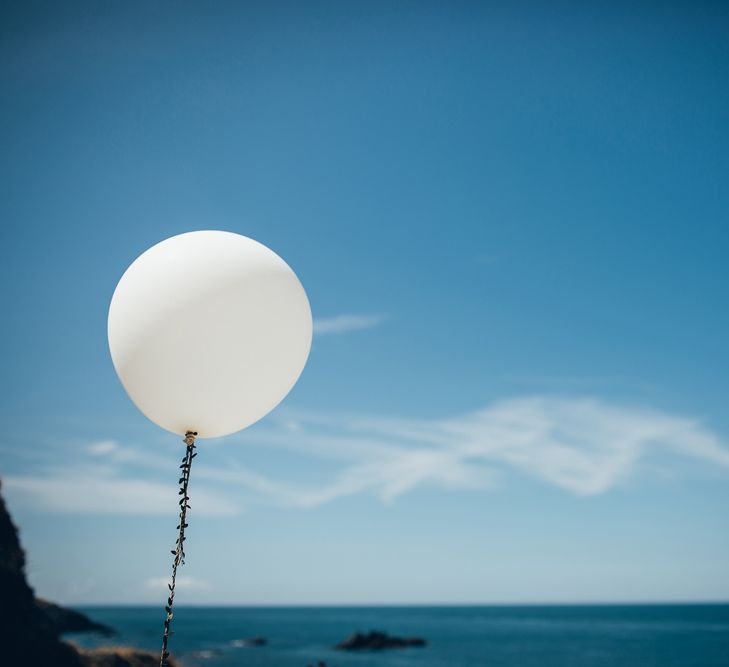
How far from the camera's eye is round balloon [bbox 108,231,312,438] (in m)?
3.41

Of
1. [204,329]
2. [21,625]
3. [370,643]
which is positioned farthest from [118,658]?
[370,643]

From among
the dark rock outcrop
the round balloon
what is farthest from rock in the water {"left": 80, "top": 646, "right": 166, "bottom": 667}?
the round balloon

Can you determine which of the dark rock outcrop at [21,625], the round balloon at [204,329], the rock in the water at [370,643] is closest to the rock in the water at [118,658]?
the dark rock outcrop at [21,625]

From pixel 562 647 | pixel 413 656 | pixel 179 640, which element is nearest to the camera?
pixel 413 656

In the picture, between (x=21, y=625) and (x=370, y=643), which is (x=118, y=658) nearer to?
(x=21, y=625)

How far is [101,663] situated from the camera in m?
20.6

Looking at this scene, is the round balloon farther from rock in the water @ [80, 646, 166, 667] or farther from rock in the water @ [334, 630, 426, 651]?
rock in the water @ [334, 630, 426, 651]

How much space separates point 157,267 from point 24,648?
62.5 feet

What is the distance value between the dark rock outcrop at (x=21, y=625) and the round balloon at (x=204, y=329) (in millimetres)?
18072

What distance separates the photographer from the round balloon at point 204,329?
341cm

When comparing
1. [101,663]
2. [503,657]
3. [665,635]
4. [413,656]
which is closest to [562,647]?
[503,657]

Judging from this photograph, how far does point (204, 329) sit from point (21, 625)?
63.8 feet

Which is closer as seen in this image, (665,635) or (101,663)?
(101,663)

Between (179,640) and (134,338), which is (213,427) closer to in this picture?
(134,338)
